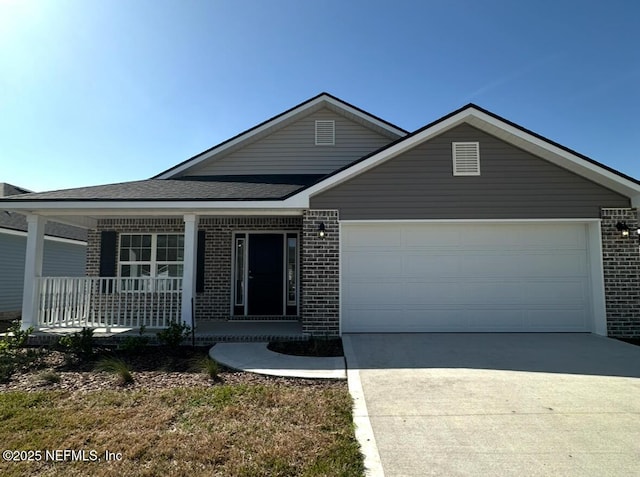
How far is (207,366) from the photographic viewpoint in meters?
5.25

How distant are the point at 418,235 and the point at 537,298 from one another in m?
2.83

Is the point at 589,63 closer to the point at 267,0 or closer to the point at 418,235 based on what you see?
the point at 418,235

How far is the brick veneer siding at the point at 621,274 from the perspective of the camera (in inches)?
289

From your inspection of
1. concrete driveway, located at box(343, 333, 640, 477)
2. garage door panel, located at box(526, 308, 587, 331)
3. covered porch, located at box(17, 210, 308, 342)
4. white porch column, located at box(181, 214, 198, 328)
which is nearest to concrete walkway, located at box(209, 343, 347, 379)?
concrete driveway, located at box(343, 333, 640, 477)

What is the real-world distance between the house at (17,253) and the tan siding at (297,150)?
6.99 metres

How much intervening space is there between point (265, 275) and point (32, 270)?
16.5 feet

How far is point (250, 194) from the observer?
7641mm

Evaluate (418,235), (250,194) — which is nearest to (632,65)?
(418,235)

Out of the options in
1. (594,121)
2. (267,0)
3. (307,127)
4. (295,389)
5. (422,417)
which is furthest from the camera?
(594,121)

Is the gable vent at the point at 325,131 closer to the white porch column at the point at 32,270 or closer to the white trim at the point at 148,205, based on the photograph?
the white trim at the point at 148,205

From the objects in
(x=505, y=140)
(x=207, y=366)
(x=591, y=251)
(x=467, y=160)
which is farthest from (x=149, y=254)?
(x=591, y=251)

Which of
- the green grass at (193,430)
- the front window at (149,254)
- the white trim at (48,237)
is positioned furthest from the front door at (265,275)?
the white trim at (48,237)

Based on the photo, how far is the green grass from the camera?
288cm

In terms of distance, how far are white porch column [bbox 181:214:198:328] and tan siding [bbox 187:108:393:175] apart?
3552mm
